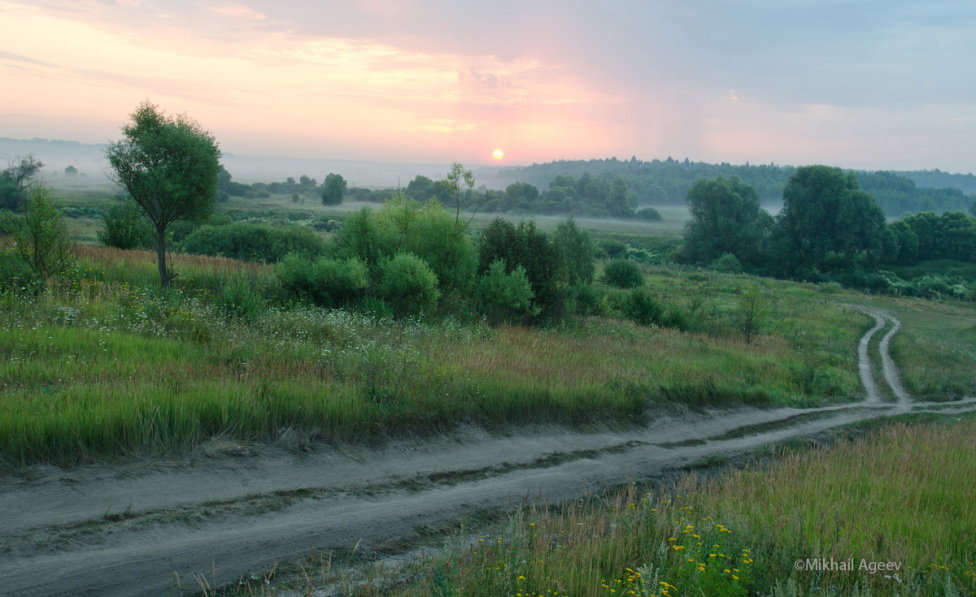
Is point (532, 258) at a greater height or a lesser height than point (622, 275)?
greater

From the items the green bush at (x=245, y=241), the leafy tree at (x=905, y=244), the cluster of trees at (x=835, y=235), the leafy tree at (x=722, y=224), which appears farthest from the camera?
the leafy tree at (x=722, y=224)

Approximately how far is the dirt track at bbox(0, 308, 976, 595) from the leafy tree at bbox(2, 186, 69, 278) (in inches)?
476

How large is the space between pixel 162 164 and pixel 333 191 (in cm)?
11465

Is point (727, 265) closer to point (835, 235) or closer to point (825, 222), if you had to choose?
point (825, 222)

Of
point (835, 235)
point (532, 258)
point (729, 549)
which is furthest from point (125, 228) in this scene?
point (835, 235)

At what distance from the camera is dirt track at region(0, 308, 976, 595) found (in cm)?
520

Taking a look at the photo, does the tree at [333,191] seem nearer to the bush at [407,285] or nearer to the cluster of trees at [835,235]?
the cluster of trees at [835,235]

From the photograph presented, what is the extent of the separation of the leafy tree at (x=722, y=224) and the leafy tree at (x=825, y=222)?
605 centimetres

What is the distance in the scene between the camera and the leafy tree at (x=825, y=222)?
90250mm

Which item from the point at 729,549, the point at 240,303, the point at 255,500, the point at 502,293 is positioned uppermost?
the point at 240,303

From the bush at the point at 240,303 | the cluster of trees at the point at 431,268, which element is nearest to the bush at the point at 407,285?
the cluster of trees at the point at 431,268

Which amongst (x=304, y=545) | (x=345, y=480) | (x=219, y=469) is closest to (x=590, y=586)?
(x=304, y=545)

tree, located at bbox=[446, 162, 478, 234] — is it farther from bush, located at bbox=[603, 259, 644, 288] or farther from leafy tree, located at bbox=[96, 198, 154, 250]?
bush, located at bbox=[603, 259, 644, 288]

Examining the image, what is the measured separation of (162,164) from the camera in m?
16.7
